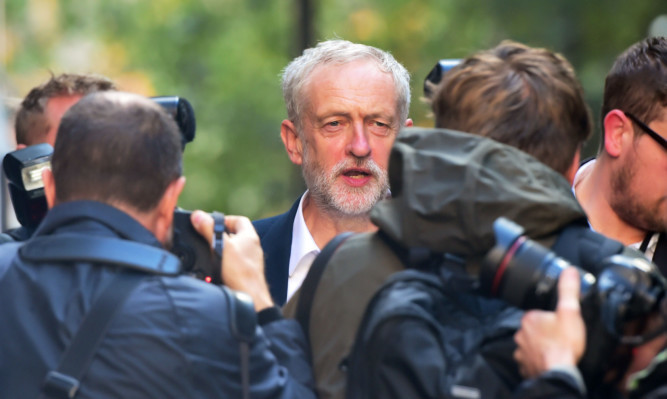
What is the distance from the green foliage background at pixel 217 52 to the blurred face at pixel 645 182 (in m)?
9.09

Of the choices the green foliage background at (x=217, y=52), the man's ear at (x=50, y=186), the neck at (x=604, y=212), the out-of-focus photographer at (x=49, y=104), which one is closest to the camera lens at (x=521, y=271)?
the man's ear at (x=50, y=186)

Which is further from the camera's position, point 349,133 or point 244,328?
point 349,133

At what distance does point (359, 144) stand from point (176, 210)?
121cm

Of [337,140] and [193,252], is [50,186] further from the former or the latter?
[337,140]

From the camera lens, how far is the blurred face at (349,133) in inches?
148

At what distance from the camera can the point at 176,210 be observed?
2.64 meters

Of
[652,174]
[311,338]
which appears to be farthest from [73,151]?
[652,174]

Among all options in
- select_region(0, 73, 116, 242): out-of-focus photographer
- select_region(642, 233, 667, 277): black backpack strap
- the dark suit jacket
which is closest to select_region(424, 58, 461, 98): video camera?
the dark suit jacket

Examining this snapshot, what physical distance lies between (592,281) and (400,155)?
48 cm

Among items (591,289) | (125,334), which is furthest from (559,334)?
(125,334)

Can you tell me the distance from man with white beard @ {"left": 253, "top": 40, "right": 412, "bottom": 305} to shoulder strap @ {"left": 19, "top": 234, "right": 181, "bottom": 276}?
1426mm

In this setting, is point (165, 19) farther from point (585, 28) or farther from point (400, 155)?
point (400, 155)

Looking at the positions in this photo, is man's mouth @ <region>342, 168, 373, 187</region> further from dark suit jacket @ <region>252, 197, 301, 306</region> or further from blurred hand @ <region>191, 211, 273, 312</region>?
blurred hand @ <region>191, 211, 273, 312</region>

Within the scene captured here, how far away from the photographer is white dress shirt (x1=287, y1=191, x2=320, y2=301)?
362 centimetres
